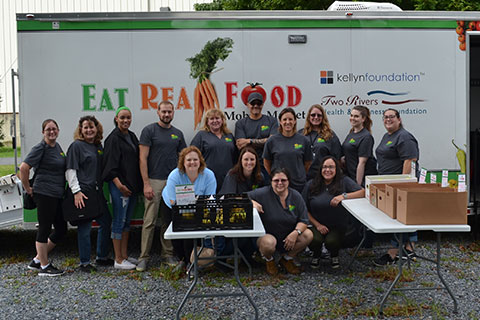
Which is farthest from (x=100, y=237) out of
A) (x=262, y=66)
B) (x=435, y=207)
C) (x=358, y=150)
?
(x=435, y=207)

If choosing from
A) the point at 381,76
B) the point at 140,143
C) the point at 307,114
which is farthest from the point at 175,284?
the point at 381,76

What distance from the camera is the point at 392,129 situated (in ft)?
15.4

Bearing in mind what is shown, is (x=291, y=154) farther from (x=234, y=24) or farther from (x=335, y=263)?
(x=234, y=24)

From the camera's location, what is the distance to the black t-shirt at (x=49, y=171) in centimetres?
441

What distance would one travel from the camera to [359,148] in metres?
4.88

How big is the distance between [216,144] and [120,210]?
3.90 feet

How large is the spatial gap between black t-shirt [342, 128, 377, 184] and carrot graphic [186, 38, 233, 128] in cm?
154

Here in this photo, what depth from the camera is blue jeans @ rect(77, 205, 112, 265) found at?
4.58 m

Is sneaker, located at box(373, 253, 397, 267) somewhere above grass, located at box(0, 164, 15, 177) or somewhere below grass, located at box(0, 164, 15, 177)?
below

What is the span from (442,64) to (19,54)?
463cm

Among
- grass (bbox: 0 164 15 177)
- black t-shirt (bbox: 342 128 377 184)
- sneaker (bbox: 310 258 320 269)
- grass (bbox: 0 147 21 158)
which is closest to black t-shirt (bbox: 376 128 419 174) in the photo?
black t-shirt (bbox: 342 128 377 184)

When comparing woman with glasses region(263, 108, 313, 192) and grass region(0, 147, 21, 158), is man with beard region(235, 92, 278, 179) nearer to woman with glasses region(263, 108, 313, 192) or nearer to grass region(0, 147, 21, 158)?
woman with glasses region(263, 108, 313, 192)

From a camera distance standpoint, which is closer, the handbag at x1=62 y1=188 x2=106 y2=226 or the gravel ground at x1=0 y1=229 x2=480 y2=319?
the gravel ground at x1=0 y1=229 x2=480 y2=319

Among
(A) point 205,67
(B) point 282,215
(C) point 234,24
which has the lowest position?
(B) point 282,215
